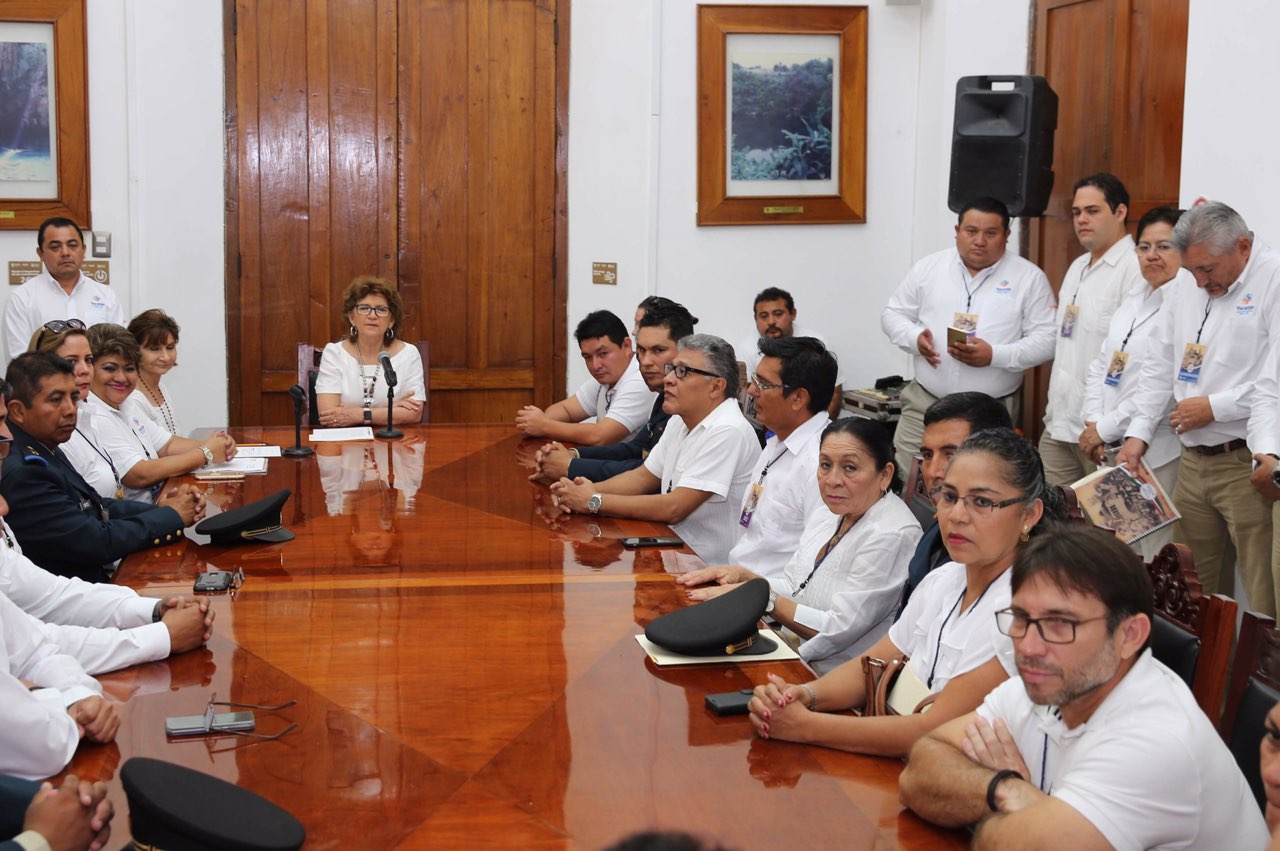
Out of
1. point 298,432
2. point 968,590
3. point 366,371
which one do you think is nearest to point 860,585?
point 968,590

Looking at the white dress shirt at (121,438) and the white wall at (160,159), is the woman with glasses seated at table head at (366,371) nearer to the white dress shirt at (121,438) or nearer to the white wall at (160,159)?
the white dress shirt at (121,438)

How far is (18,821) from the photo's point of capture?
79.9 inches

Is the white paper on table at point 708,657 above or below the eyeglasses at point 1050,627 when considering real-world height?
below

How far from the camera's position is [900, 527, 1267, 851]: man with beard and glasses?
176 cm

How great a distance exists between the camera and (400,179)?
729 centimetres

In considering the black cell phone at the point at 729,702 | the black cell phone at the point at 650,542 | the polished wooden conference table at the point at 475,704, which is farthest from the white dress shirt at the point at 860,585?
the black cell phone at the point at 729,702

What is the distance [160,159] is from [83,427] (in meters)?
3.12

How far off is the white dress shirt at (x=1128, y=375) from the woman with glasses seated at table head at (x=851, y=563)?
1.91 m

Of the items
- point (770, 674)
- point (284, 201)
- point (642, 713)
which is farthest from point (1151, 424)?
point (284, 201)

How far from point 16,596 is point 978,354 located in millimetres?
4100

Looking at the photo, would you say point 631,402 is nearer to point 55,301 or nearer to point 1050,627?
point 55,301

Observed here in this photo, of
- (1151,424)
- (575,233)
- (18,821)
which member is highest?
(575,233)

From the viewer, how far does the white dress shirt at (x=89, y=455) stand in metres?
4.27

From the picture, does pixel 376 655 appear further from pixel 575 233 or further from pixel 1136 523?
pixel 575 233
